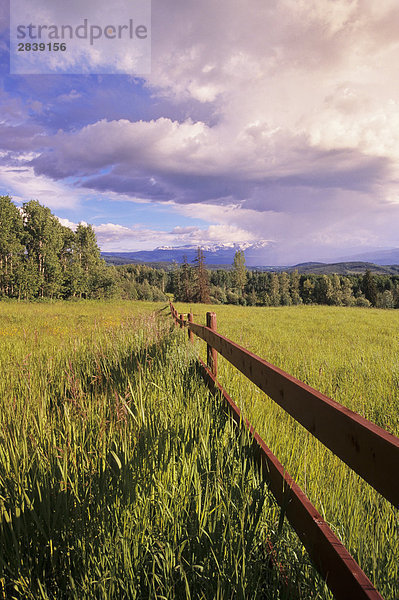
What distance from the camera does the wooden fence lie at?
1.01 metres

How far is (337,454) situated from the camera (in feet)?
4.12

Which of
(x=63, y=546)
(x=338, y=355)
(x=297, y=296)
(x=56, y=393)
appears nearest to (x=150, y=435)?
(x=63, y=546)

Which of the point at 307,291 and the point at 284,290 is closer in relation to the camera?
the point at 284,290

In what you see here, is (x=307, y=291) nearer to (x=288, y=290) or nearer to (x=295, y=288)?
(x=295, y=288)

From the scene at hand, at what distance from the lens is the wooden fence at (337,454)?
1.01m

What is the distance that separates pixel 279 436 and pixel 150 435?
5.09 feet

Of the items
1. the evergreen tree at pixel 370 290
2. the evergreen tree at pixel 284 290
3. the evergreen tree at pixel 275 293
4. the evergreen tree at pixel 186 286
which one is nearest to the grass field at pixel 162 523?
the evergreen tree at pixel 186 286

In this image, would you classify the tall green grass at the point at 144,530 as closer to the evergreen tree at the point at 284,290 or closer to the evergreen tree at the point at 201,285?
the evergreen tree at the point at 201,285

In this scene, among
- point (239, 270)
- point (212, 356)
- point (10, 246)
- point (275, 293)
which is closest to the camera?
point (212, 356)

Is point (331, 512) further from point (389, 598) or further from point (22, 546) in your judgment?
point (22, 546)

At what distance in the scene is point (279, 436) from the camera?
3354mm

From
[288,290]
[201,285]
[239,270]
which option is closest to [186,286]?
[201,285]

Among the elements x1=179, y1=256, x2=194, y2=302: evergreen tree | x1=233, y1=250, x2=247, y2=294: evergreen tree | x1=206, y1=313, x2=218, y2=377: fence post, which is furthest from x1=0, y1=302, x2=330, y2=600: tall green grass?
x1=233, y1=250, x2=247, y2=294: evergreen tree

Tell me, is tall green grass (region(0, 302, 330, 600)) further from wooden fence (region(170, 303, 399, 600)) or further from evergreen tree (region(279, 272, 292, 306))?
evergreen tree (region(279, 272, 292, 306))
